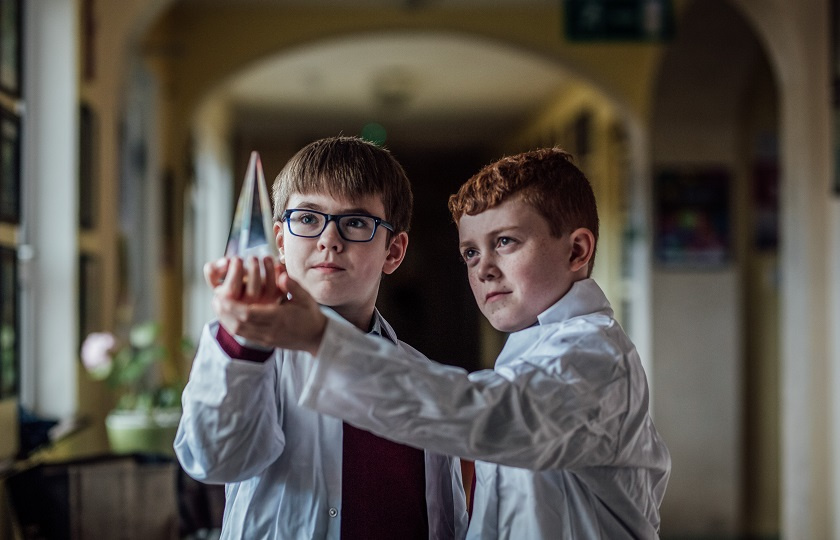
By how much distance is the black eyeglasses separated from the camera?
1.21m

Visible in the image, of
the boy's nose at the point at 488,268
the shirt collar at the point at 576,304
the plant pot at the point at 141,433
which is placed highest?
the boy's nose at the point at 488,268

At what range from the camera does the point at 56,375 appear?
374cm

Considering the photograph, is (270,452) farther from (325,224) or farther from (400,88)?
(400,88)

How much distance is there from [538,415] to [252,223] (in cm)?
35

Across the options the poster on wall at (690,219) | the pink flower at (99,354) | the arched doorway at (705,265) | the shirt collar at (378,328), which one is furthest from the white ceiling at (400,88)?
the shirt collar at (378,328)

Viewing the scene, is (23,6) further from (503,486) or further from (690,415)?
(690,415)

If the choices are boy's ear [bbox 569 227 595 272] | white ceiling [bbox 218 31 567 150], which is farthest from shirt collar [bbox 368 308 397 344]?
white ceiling [bbox 218 31 567 150]

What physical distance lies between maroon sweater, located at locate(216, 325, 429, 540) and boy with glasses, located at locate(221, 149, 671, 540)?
0.08 m

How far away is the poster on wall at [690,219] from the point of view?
6.55m

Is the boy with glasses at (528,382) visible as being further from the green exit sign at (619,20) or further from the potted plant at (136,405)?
the green exit sign at (619,20)

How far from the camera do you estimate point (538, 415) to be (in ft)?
3.57

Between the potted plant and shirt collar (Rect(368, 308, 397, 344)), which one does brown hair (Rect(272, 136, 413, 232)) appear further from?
the potted plant

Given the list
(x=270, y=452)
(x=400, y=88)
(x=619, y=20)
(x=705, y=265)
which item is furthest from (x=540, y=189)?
(x=400, y=88)

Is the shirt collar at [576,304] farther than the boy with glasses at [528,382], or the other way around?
the shirt collar at [576,304]
